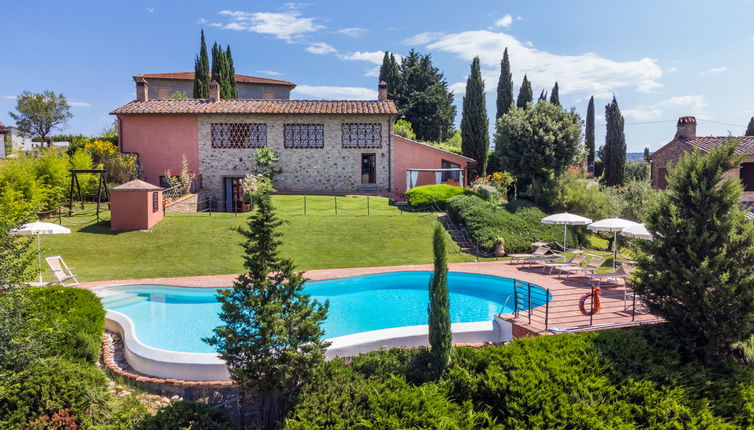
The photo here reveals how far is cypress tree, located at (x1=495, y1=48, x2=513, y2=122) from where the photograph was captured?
141 ft

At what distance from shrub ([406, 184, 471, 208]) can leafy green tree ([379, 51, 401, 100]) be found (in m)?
25.1

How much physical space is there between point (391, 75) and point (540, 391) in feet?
151

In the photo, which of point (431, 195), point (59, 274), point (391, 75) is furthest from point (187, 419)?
point (391, 75)

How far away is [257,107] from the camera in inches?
1129

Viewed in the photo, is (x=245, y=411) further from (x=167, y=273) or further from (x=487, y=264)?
(x=487, y=264)

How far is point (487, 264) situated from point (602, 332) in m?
8.88

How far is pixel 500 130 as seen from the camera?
79.5 feet

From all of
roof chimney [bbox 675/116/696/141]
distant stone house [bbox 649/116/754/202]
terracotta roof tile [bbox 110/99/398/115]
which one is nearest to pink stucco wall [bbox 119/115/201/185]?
terracotta roof tile [bbox 110/99/398/115]

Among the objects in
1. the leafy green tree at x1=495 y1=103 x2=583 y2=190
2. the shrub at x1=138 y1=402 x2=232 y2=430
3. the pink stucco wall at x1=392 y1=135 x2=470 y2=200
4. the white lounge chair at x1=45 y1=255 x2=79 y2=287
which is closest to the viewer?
the shrub at x1=138 y1=402 x2=232 y2=430

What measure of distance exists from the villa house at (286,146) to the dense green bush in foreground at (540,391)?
70.1ft

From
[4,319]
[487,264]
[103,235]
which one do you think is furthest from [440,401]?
[103,235]

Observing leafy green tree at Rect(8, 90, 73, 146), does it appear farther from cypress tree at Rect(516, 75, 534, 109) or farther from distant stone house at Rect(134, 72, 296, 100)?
cypress tree at Rect(516, 75, 534, 109)

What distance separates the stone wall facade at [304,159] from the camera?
28500 mm

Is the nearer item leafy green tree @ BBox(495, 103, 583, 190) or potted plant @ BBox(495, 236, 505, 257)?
potted plant @ BBox(495, 236, 505, 257)
